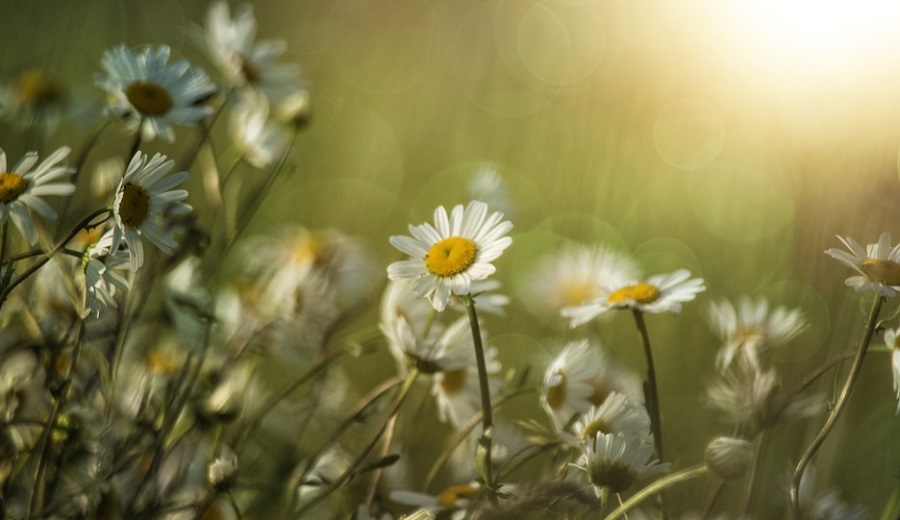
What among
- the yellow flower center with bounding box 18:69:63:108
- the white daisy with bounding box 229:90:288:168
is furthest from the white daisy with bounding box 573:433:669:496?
the yellow flower center with bounding box 18:69:63:108

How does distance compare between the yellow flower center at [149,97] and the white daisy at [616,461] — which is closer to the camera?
the white daisy at [616,461]

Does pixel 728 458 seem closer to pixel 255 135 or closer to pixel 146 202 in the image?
pixel 146 202

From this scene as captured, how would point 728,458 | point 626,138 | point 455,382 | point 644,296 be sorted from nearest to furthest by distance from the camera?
1. point 728,458
2. point 644,296
3. point 455,382
4. point 626,138

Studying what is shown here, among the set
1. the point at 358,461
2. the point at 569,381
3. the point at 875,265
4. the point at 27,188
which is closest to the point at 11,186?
the point at 27,188

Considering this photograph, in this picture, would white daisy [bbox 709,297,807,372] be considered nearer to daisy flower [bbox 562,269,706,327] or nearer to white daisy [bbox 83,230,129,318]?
daisy flower [bbox 562,269,706,327]

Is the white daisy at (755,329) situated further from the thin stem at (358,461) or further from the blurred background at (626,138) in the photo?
the thin stem at (358,461)

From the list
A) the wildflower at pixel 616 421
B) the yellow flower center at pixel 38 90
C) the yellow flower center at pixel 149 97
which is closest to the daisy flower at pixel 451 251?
the wildflower at pixel 616 421
